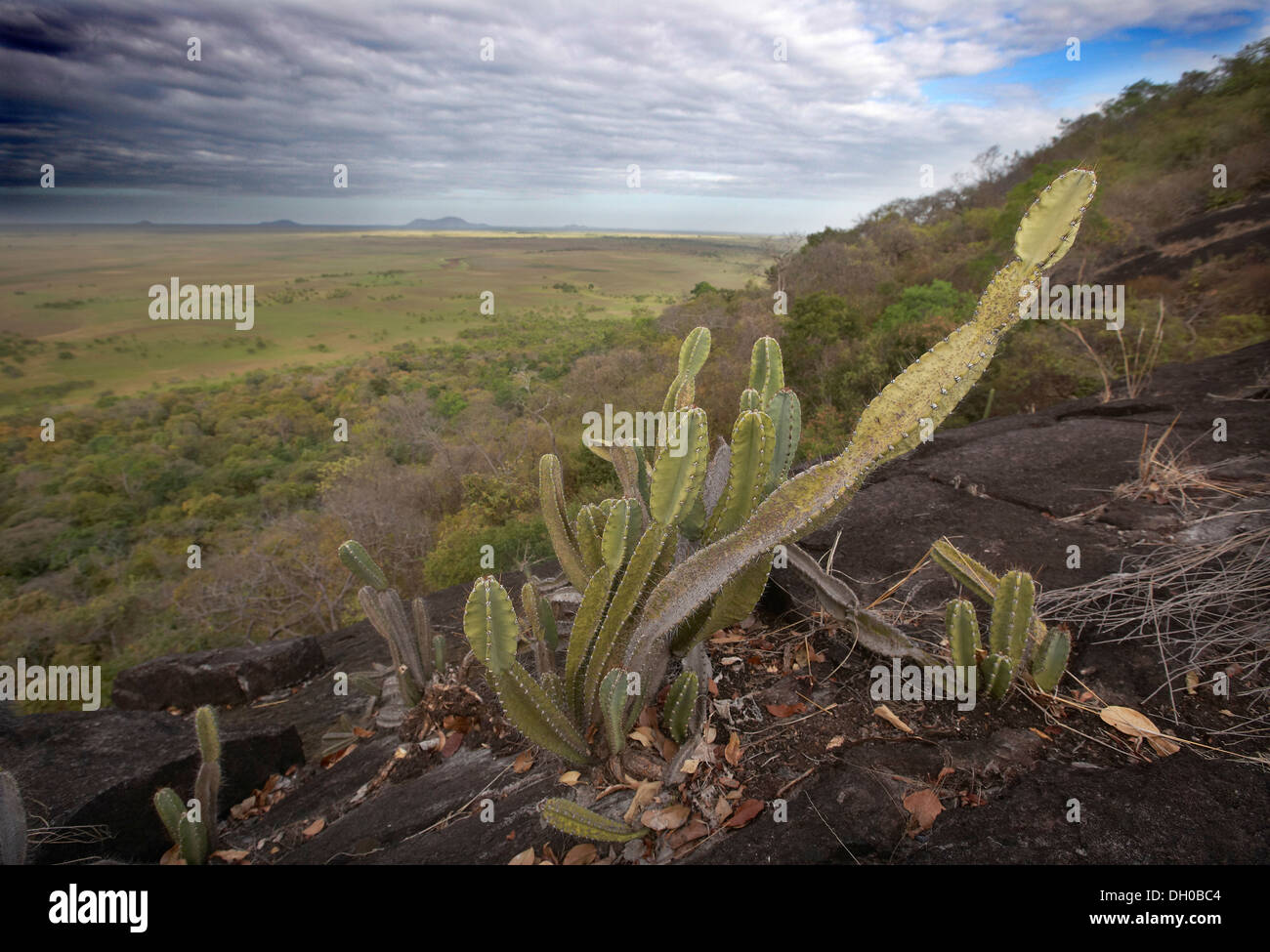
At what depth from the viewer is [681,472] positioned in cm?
221

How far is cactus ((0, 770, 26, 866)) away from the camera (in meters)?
2.44

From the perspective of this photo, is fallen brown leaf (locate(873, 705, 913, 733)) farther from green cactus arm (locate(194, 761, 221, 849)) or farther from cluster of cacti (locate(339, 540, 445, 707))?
green cactus arm (locate(194, 761, 221, 849))

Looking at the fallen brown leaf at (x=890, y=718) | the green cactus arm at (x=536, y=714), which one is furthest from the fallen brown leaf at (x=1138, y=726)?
the green cactus arm at (x=536, y=714)

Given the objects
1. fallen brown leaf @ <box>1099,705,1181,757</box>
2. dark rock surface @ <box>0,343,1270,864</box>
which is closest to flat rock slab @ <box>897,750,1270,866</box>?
dark rock surface @ <box>0,343,1270,864</box>

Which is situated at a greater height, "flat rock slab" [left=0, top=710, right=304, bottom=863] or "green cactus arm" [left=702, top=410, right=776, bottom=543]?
"green cactus arm" [left=702, top=410, right=776, bottom=543]

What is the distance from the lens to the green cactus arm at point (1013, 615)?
2273 mm

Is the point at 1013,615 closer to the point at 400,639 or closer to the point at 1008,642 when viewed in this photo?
the point at 1008,642

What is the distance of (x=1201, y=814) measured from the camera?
173 cm

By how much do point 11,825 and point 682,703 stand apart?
2.95m

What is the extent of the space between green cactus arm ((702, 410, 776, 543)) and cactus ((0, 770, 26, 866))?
3318 mm

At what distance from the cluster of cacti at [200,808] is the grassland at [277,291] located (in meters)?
24.8

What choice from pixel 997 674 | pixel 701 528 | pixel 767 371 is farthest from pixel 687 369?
pixel 997 674
